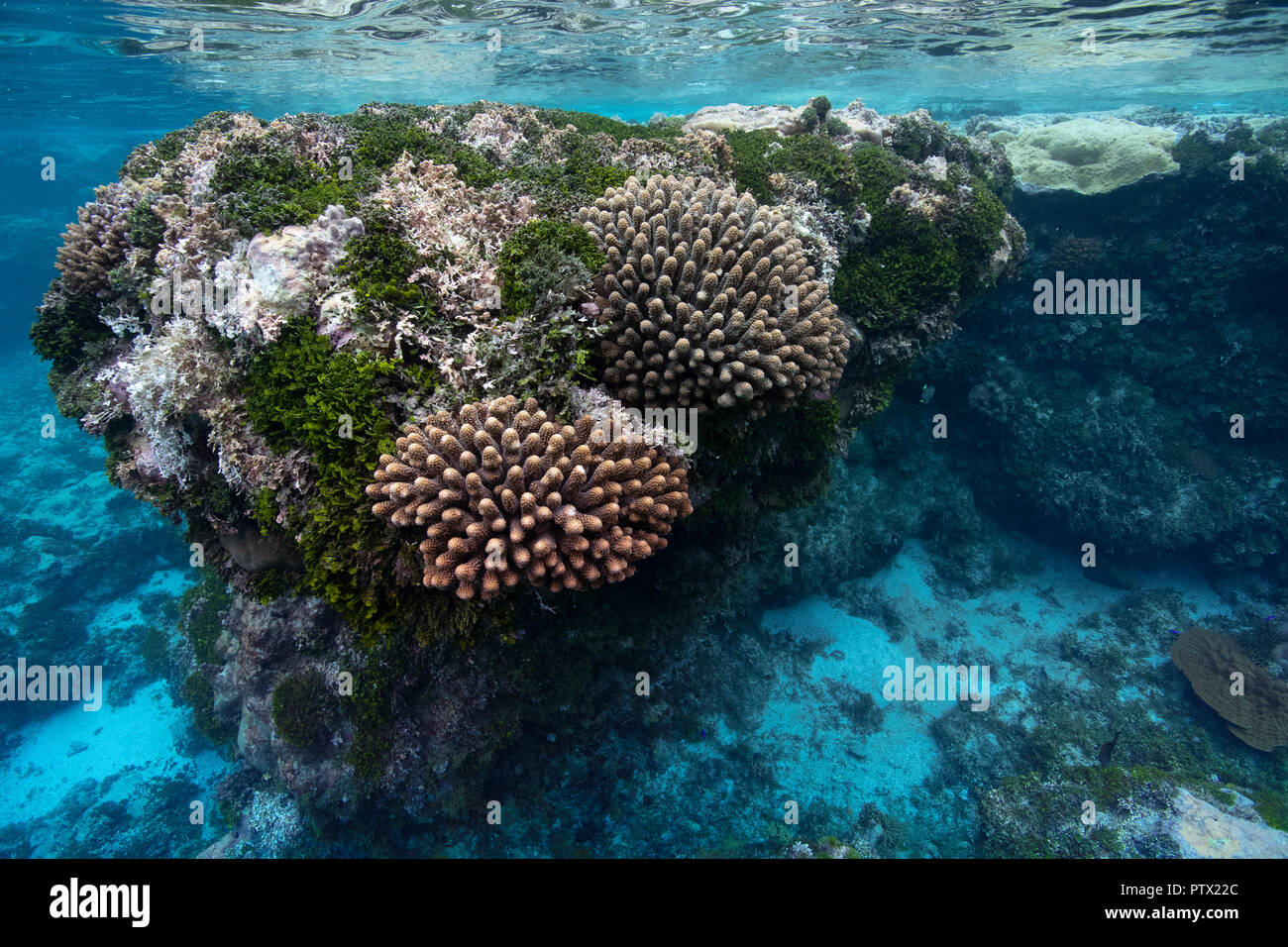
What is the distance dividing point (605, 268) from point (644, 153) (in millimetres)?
3506

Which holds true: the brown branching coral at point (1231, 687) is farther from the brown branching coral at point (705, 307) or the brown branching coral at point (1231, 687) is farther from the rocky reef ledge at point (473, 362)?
the brown branching coral at point (705, 307)

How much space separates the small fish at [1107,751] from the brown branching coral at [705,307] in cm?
1279

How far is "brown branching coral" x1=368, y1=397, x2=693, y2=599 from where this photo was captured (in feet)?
12.2

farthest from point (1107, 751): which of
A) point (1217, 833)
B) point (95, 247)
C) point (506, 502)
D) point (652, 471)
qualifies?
point (95, 247)

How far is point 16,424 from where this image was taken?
25.2 metres

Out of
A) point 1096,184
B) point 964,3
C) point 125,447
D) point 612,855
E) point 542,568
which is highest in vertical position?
point 964,3

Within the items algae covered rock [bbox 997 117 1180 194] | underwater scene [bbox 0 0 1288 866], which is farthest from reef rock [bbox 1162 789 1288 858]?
algae covered rock [bbox 997 117 1180 194]

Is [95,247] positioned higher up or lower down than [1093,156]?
lower down

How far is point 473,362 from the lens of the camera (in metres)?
4.71

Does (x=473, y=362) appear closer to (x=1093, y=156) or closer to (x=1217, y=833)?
(x=1217, y=833)

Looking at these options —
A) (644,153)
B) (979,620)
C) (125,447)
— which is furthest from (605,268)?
(979,620)

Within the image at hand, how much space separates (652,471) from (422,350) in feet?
7.98

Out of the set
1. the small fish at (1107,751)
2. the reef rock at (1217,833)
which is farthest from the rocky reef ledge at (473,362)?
the small fish at (1107,751)

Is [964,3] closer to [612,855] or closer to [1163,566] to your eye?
[1163,566]
